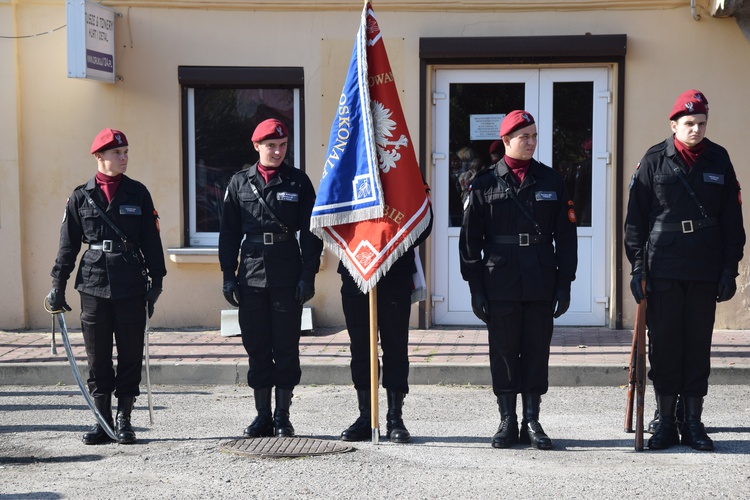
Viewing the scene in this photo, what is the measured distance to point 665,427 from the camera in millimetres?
6312

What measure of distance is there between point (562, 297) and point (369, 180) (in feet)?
4.46

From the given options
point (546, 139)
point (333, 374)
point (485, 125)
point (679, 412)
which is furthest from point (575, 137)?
point (679, 412)

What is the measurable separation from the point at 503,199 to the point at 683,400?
1.66 metres

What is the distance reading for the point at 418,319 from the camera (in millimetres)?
10773

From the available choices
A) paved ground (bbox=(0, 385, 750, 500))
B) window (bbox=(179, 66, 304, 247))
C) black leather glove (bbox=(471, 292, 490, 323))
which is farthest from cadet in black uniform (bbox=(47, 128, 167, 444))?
window (bbox=(179, 66, 304, 247))

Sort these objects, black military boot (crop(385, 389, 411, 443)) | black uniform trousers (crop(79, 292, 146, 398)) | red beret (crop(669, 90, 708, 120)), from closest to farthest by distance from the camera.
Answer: red beret (crop(669, 90, 708, 120)), black military boot (crop(385, 389, 411, 443)), black uniform trousers (crop(79, 292, 146, 398))

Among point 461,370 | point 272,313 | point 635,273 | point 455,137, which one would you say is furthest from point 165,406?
point 455,137

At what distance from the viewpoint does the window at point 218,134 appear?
1089 centimetres

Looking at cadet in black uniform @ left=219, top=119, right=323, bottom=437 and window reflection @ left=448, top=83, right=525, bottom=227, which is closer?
cadet in black uniform @ left=219, top=119, right=323, bottom=437

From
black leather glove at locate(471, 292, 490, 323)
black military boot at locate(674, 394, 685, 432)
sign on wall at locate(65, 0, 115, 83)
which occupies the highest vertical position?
sign on wall at locate(65, 0, 115, 83)

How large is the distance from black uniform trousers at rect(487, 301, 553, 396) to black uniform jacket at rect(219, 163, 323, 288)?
47.3 inches

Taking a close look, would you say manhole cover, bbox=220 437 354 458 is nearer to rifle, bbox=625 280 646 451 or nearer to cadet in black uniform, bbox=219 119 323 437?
cadet in black uniform, bbox=219 119 323 437

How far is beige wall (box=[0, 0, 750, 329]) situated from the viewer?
34.0ft

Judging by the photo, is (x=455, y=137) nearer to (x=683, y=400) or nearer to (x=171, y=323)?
(x=171, y=323)
